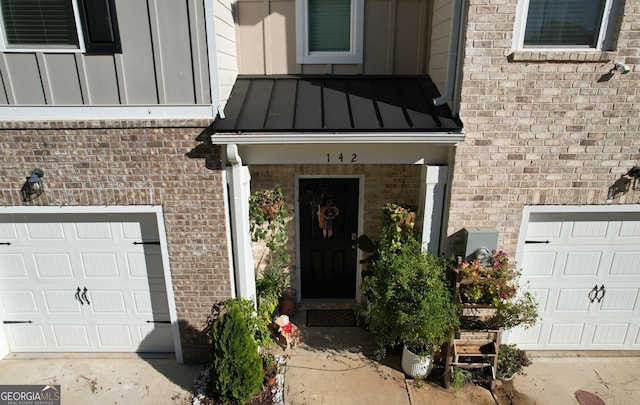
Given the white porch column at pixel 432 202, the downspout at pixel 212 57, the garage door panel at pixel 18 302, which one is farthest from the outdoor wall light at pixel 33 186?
the white porch column at pixel 432 202

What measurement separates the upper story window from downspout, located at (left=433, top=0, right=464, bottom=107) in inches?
147

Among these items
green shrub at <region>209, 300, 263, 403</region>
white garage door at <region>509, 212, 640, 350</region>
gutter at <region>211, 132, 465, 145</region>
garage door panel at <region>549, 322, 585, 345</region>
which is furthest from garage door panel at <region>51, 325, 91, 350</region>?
garage door panel at <region>549, 322, 585, 345</region>

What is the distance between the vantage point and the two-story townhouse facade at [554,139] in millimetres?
4078

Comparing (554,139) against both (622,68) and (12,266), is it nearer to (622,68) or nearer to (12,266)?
(622,68)

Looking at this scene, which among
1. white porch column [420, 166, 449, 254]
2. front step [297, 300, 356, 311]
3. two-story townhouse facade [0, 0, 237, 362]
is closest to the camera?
two-story townhouse facade [0, 0, 237, 362]

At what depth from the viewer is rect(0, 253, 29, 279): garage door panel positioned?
16.3ft

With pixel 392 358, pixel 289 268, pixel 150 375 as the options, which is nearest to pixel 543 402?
pixel 392 358

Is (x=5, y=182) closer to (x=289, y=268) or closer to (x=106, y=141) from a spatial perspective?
(x=106, y=141)

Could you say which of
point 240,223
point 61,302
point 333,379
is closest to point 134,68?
point 240,223

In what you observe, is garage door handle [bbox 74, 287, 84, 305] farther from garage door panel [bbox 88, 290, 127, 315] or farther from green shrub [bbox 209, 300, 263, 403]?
green shrub [bbox 209, 300, 263, 403]

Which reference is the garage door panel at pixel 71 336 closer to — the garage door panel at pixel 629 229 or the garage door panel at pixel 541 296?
the garage door panel at pixel 541 296

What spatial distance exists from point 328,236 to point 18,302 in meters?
4.60

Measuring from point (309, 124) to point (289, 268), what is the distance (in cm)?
288

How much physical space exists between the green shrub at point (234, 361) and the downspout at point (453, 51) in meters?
3.59
